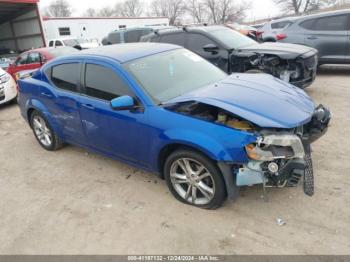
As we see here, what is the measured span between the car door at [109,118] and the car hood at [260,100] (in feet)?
1.80

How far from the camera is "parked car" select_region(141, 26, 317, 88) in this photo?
637 cm

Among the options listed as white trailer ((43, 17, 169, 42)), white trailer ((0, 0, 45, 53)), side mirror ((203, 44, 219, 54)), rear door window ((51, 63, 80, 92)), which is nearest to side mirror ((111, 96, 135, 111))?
rear door window ((51, 63, 80, 92))

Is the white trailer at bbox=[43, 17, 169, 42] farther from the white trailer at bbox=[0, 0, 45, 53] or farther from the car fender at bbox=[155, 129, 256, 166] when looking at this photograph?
the car fender at bbox=[155, 129, 256, 166]

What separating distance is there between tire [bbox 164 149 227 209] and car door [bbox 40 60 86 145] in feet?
5.25

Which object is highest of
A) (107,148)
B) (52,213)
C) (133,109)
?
(133,109)

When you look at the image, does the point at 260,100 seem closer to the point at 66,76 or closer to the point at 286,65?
the point at 66,76

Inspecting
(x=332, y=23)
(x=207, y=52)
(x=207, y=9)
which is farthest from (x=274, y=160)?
(x=207, y=9)

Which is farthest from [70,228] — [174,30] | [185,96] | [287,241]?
[174,30]

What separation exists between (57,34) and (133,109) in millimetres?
28247

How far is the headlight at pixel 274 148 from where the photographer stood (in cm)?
285

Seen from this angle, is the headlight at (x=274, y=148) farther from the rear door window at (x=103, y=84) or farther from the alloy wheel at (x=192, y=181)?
the rear door window at (x=103, y=84)

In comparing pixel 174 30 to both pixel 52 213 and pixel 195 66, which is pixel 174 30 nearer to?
pixel 195 66

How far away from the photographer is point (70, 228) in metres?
3.33

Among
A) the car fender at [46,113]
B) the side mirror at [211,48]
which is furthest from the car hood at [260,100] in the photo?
the side mirror at [211,48]
